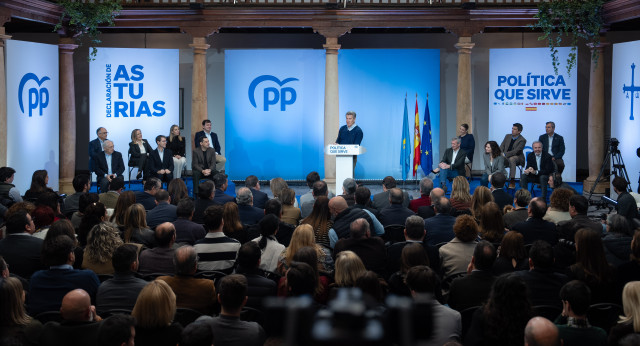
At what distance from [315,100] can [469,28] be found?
357 cm

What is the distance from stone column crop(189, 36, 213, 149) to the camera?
13.3 metres

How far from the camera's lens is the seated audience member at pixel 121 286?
4.40 m

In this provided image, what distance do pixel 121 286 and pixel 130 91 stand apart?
9.80m

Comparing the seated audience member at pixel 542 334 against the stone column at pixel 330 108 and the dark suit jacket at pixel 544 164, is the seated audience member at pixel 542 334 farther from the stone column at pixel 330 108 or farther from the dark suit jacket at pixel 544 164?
the stone column at pixel 330 108

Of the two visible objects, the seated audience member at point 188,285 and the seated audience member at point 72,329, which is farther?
the seated audience member at point 188,285

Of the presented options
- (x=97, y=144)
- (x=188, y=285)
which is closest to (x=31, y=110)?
(x=97, y=144)

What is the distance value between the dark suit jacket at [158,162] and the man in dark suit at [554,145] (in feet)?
21.6

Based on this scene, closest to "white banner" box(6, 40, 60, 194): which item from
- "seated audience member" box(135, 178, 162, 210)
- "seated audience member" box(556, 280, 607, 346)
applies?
"seated audience member" box(135, 178, 162, 210)

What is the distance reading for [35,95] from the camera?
1216 centimetres

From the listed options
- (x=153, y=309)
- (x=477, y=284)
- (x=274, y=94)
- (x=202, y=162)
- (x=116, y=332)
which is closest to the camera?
(x=116, y=332)

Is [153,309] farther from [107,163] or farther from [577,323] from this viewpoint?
[107,163]

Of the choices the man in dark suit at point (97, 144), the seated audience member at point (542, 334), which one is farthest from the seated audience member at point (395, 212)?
the man in dark suit at point (97, 144)

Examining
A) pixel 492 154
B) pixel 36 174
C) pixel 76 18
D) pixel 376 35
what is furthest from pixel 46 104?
pixel 492 154

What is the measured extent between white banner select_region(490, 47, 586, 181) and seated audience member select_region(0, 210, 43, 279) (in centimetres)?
1001
